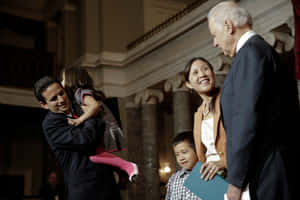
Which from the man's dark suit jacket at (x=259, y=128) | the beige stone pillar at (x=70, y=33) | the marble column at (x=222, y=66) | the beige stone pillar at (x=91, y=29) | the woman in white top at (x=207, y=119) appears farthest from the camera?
the beige stone pillar at (x=70, y=33)

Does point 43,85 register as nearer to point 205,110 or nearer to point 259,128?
point 205,110

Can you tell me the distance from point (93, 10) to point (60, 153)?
10.9m

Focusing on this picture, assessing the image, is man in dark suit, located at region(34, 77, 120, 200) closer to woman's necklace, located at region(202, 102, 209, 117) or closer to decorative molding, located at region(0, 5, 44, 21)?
woman's necklace, located at region(202, 102, 209, 117)

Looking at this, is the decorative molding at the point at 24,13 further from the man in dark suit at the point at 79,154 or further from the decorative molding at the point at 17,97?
the man in dark suit at the point at 79,154

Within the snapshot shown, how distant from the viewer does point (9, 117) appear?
13.5 m

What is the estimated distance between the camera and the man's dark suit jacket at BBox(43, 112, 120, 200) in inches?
87.1

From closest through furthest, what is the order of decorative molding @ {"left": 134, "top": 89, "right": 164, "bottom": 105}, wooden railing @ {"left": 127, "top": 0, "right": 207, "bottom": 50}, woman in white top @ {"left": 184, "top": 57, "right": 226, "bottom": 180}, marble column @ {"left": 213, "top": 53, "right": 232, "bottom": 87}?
woman in white top @ {"left": 184, "top": 57, "right": 226, "bottom": 180} → marble column @ {"left": 213, "top": 53, "right": 232, "bottom": 87} → wooden railing @ {"left": 127, "top": 0, "right": 207, "bottom": 50} → decorative molding @ {"left": 134, "top": 89, "right": 164, "bottom": 105}

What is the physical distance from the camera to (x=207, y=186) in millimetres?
2418

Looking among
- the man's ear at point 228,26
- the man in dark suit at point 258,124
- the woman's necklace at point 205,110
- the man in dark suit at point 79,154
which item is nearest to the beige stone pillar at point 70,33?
the woman's necklace at point 205,110

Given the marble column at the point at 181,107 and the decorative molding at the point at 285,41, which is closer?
the decorative molding at the point at 285,41

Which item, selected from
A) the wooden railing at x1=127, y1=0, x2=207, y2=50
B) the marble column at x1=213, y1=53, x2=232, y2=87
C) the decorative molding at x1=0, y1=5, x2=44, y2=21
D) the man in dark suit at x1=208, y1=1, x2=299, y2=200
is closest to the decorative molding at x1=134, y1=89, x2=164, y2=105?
the wooden railing at x1=127, y1=0, x2=207, y2=50

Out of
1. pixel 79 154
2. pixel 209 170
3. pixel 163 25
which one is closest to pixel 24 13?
pixel 163 25

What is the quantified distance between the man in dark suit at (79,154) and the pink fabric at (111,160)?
0.10 feet

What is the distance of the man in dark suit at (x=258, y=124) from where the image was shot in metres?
1.83
